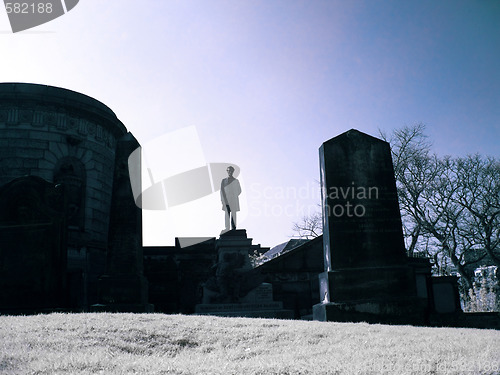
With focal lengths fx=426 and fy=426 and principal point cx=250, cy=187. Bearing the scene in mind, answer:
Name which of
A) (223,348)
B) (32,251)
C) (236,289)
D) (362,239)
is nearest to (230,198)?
(236,289)

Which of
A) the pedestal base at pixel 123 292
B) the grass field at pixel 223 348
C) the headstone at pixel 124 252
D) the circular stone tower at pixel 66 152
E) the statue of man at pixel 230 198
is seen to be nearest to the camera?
the grass field at pixel 223 348

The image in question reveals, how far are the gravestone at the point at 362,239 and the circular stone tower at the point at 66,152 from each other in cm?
978

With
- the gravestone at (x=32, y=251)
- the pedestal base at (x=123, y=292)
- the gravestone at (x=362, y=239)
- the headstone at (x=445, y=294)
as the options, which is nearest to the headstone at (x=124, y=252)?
the pedestal base at (x=123, y=292)

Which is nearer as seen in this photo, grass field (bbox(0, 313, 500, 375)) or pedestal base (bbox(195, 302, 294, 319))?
grass field (bbox(0, 313, 500, 375))

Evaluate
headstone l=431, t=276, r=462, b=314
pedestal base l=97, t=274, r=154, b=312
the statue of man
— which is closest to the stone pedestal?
the statue of man

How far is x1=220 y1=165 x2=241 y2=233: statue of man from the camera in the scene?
44.1 feet

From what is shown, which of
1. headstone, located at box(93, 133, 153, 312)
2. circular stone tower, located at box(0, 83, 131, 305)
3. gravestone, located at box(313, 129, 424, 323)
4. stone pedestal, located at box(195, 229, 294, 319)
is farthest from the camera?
circular stone tower, located at box(0, 83, 131, 305)

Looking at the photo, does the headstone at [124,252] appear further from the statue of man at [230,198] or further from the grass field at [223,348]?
the grass field at [223,348]

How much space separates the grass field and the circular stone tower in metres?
10.3

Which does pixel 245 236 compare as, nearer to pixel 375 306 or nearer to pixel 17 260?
pixel 375 306

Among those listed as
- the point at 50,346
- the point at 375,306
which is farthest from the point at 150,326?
the point at 375,306

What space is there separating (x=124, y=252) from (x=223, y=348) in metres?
6.74

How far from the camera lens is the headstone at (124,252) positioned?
1025 cm

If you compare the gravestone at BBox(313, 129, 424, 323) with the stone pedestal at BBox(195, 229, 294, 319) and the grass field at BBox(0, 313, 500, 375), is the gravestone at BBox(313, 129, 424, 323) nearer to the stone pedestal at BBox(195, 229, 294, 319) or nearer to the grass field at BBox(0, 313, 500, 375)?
the grass field at BBox(0, 313, 500, 375)
